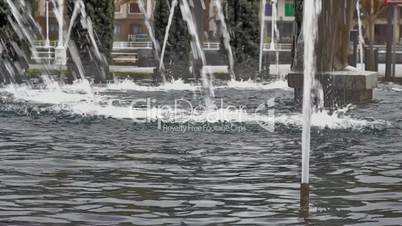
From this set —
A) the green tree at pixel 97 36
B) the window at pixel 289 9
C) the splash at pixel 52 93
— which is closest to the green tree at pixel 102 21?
the green tree at pixel 97 36

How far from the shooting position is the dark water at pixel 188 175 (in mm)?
7168

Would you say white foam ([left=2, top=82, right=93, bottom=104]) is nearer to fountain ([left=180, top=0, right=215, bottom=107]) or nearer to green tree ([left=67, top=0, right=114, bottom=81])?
fountain ([left=180, top=0, right=215, bottom=107])

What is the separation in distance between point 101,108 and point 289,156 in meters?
7.12

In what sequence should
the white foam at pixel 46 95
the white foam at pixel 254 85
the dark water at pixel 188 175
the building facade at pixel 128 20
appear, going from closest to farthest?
the dark water at pixel 188 175 < the white foam at pixel 46 95 < the white foam at pixel 254 85 < the building facade at pixel 128 20

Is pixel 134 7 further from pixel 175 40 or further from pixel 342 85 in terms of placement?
pixel 342 85

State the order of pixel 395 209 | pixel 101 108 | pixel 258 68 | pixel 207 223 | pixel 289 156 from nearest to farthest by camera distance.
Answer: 1. pixel 207 223
2. pixel 395 209
3. pixel 289 156
4. pixel 101 108
5. pixel 258 68

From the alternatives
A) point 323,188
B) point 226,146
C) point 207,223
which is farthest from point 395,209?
point 226,146

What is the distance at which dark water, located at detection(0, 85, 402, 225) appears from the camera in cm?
717

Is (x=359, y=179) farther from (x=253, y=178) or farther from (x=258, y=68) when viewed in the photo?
(x=258, y=68)

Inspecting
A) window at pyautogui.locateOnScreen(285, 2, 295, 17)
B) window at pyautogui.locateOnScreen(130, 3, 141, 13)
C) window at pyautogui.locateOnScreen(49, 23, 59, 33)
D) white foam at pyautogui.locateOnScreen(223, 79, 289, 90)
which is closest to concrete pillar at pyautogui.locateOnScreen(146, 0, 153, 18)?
window at pyautogui.locateOnScreen(130, 3, 141, 13)

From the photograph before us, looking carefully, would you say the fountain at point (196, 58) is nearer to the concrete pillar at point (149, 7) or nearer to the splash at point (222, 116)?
the splash at point (222, 116)

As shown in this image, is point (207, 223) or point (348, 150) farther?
point (348, 150)

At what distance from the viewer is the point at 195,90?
24.6 meters

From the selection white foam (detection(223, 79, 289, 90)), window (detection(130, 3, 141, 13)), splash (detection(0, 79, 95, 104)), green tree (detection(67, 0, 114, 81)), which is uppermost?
window (detection(130, 3, 141, 13))
